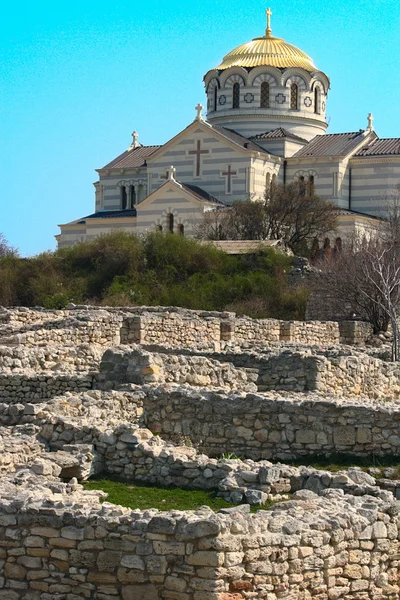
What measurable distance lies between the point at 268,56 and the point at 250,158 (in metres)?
8.23

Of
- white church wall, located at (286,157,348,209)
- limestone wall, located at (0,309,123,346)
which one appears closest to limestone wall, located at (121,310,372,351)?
limestone wall, located at (0,309,123,346)

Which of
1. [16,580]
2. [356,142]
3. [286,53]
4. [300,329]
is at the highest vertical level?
[286,53]

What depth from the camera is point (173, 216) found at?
58.1m

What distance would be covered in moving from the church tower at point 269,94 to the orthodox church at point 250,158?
50mm

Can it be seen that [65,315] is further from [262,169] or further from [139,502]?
[262,169]

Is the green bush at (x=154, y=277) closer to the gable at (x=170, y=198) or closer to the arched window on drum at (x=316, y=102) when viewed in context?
the gable at (x=170, y=198)

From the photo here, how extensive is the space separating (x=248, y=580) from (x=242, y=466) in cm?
255

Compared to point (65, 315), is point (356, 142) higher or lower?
higher

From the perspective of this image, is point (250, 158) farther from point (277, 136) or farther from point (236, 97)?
point (236, 97)

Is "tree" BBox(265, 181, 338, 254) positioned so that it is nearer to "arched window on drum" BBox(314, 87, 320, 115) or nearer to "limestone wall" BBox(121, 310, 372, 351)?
"arched window on drum" BBox(314, 87, 320, 115)

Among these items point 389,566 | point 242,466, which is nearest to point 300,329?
point 242,466

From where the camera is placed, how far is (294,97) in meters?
65.4

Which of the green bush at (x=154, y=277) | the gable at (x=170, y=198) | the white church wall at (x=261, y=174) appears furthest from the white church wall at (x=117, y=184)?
the green bush at (x=154, y=277)

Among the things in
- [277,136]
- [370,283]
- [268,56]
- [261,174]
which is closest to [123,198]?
[277,136]
